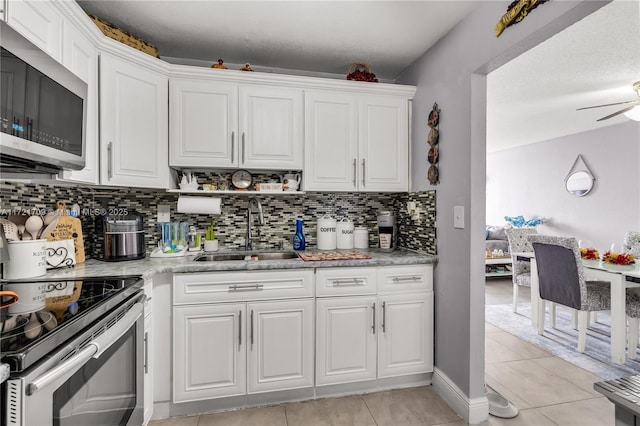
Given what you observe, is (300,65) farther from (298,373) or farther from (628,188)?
(628,188)

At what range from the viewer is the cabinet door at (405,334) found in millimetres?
2119

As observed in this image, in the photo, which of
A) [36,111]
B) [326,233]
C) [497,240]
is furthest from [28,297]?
[497,240]

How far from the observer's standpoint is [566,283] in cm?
283

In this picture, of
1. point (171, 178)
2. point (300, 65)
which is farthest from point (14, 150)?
point (300, 65)

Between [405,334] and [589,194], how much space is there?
4.93 m

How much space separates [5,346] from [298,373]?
1524 millimetres

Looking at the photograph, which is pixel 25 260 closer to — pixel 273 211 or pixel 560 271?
pixel 273 211

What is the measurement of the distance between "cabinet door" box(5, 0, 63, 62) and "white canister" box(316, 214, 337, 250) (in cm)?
180

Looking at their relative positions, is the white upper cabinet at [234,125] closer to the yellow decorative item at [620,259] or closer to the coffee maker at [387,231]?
the coffee maker at [387,231]

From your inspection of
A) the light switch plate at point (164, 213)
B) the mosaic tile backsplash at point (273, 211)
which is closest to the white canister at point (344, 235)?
the mosaic tile backsplash at point (273, 211)

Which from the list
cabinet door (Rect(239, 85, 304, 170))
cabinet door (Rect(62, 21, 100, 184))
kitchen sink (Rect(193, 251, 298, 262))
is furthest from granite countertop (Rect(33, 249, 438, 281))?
cabinet door (Rect(239, 85, 304, 170))

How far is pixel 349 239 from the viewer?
2570 mm

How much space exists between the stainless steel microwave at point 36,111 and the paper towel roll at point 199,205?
0.83 m

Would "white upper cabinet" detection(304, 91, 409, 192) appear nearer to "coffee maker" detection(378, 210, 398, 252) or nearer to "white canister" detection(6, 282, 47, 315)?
"coffee maker" detection(378, 210, 398, 252)
